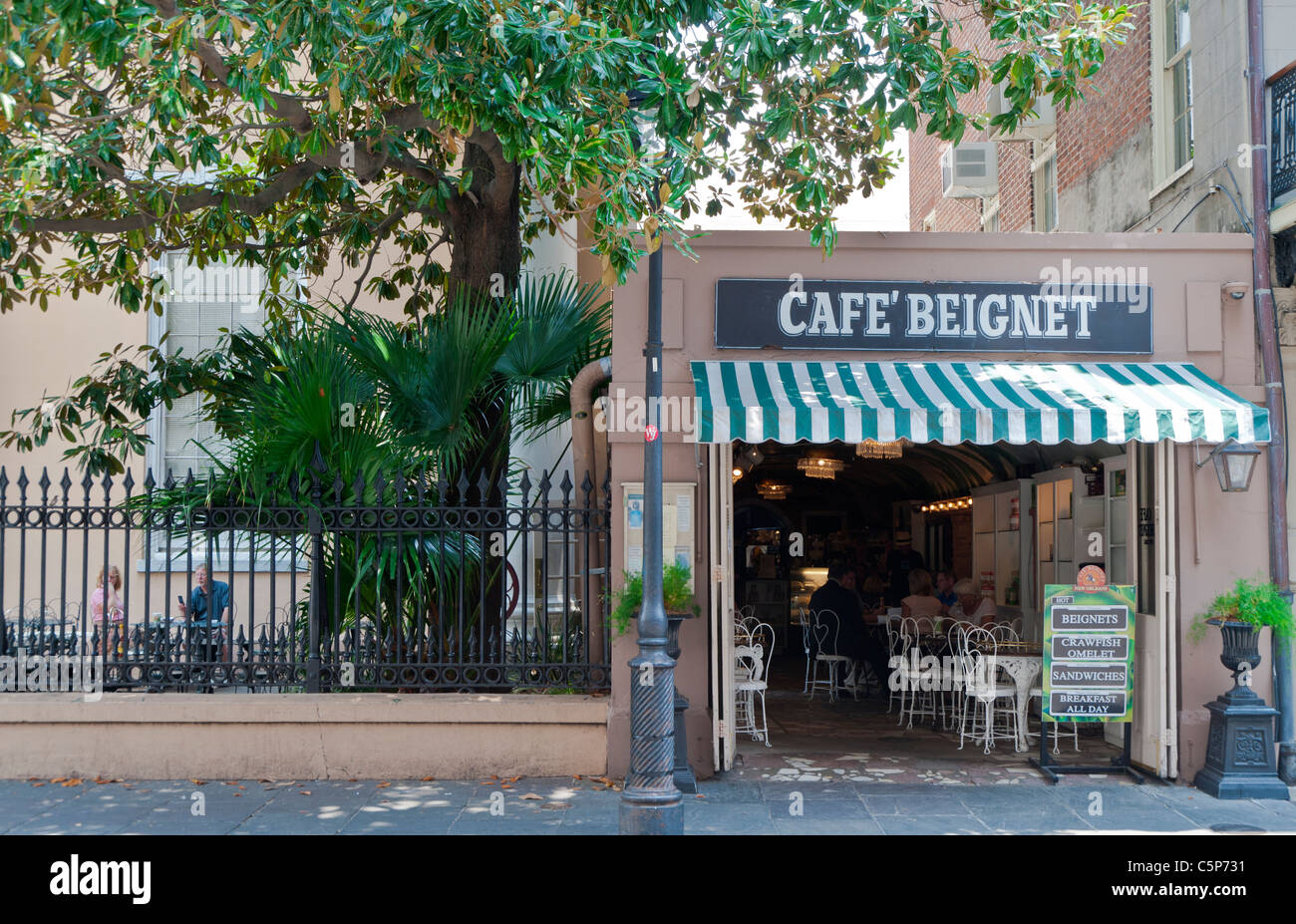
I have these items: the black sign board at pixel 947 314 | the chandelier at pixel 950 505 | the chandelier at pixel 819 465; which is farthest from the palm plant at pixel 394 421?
the chandelier at pixel 950 505

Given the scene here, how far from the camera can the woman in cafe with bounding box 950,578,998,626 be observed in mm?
12383

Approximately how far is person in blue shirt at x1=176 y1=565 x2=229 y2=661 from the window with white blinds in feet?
7.08

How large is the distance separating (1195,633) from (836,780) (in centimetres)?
302

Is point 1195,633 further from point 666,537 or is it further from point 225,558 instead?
point 225,558

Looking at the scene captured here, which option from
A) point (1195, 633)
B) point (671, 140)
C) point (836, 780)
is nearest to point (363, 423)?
point (671, 140)

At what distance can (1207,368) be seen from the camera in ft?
30.1

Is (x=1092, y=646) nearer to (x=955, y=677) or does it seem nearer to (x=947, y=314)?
(x=955, y=677)

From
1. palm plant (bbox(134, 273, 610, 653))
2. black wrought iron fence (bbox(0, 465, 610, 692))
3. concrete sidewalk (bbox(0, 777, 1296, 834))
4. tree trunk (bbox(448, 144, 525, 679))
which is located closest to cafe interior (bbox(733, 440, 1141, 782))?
concrete sidewalk (bbox(0, 777, 1296, 834))

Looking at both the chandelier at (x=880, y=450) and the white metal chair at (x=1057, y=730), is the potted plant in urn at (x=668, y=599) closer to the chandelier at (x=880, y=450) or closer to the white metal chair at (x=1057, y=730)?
the white metal chair at (x=1057, y=730)

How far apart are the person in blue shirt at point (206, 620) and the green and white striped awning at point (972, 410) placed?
13.2 feet

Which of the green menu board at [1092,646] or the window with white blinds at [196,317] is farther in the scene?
the window with white blinds at [196,317]

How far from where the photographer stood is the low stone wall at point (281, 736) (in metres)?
8.84

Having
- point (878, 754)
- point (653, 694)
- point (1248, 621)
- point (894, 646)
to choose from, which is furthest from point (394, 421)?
point (894, 646)

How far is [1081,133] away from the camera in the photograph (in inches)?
568
